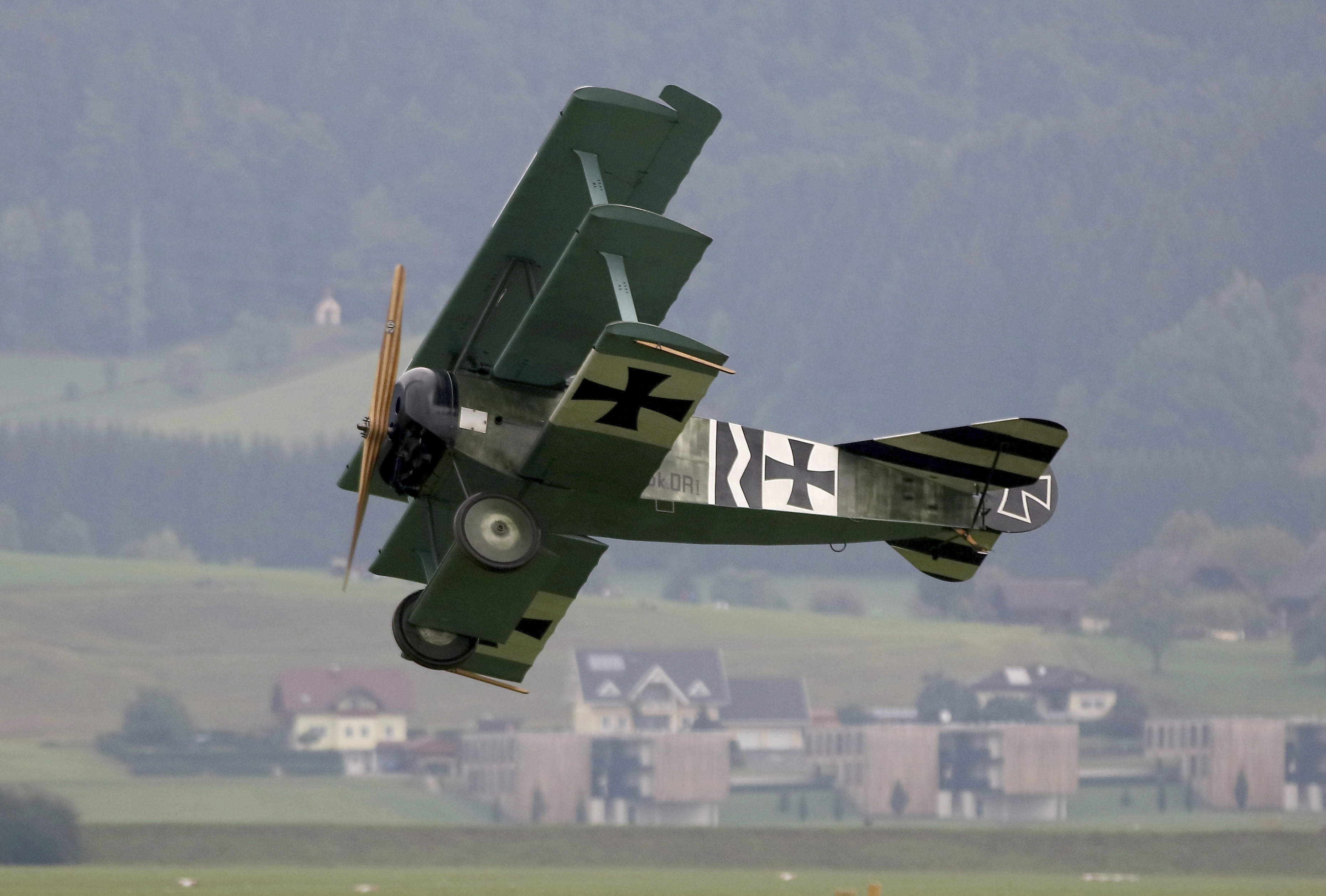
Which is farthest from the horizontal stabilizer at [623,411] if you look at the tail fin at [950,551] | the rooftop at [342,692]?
the rooftop at [342,692]

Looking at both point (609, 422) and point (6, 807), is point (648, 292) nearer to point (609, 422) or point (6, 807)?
point (609, 422)

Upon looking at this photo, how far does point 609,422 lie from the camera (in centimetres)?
2120

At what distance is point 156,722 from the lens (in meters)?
167

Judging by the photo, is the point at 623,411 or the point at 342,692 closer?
the point at 623,411

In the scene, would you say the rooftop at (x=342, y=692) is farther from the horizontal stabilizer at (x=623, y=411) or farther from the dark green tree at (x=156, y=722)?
the horizontal stabilizer at (x=623, y=411)

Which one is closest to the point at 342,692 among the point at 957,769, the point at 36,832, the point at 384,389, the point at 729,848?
the point at 957,769

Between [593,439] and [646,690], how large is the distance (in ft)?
514

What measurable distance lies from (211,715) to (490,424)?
525 ft

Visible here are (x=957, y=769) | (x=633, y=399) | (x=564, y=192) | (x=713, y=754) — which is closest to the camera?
(x=633, y=399)

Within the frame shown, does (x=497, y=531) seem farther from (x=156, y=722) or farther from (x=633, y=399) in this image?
(x=156, y=722)

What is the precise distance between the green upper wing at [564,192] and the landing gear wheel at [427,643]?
128 inches

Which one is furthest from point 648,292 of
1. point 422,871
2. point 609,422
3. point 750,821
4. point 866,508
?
point 750,821

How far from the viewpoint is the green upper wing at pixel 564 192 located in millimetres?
22438

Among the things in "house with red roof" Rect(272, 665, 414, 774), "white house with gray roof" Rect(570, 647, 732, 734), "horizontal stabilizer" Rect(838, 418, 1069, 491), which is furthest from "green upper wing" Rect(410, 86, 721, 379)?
"house with red roof" Rect(272, 665, 414, 774)
